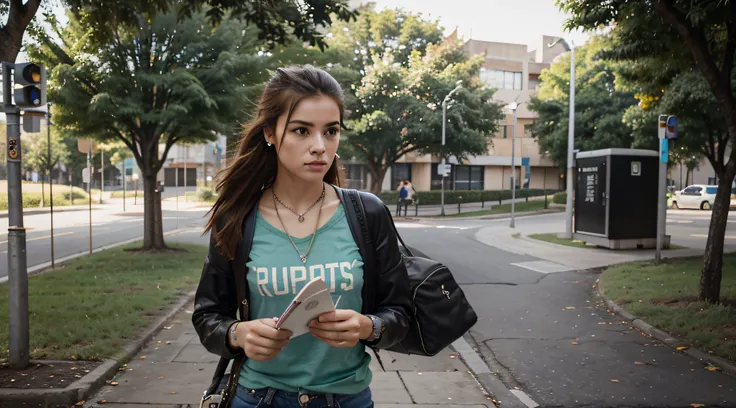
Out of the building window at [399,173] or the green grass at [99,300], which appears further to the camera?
the building window at [399,173]

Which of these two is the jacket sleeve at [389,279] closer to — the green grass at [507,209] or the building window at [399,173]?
the green grass at [507,209]

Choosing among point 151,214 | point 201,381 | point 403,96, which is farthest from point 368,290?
point 403,96

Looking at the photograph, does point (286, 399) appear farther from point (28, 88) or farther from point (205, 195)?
point (205, 195)

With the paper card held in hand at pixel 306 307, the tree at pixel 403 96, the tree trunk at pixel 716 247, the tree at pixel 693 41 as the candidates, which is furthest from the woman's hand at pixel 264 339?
the tree at pixel 403 96

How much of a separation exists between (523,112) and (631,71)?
50.3 meters

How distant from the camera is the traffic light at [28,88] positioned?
576 cm

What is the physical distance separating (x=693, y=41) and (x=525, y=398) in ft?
18.2

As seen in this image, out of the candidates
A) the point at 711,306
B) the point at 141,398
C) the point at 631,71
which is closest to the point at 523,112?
the point at 631,71

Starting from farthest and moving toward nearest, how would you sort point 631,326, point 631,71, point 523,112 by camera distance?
point 523,112
point 631,71
point 631,326

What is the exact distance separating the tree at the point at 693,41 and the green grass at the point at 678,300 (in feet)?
1.96

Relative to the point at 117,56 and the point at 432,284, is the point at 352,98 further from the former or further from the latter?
the point at 432,284

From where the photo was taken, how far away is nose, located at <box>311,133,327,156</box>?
1959 millimetres

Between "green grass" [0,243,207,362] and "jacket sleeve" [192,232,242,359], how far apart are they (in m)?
4.55

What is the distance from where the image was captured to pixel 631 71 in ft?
41.1
